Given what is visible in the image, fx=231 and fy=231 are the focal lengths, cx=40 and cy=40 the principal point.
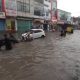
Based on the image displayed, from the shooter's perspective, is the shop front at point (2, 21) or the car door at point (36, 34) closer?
the car door at point (36, 34)

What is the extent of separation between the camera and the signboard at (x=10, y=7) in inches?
1880

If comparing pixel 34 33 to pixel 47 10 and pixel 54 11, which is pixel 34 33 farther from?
pixel 54 11

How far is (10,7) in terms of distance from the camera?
4906 cm

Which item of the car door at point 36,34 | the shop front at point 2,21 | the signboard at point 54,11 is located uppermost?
the signboard at point 54,11

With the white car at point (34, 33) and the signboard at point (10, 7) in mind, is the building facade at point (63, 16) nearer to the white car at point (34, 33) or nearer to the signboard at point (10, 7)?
the signboard at point (10, 7)

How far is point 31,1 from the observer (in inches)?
2341

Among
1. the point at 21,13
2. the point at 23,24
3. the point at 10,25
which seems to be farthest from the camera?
the point at 23,24

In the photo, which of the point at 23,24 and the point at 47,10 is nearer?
the point at 23,24

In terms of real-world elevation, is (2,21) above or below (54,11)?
below

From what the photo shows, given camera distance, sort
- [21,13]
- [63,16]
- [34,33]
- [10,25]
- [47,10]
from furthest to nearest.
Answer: [63,16] < [47,10] < [21,13] < [10,25] < [34,33]

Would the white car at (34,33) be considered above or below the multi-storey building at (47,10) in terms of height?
below

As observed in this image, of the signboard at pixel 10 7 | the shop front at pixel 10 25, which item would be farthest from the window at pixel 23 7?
the shop front at pixel 10 25

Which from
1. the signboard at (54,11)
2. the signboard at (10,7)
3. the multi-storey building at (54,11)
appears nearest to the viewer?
the signboard at (10,7)

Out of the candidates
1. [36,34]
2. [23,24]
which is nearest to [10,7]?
[23,24]
